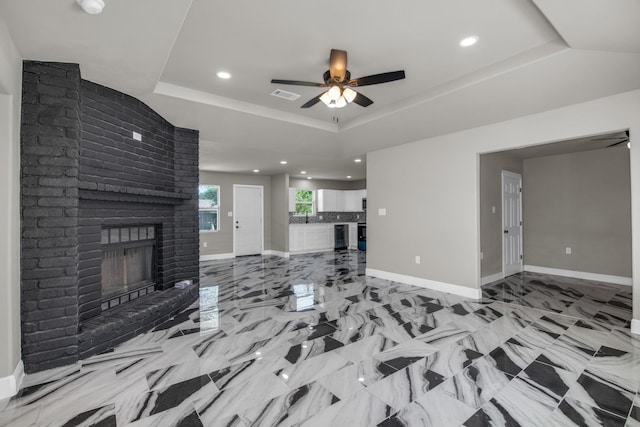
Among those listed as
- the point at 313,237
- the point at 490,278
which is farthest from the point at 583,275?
the point at 313,237

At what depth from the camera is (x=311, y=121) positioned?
4758 mm

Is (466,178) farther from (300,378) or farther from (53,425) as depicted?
(53,425)

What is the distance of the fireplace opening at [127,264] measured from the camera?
3.17 metres

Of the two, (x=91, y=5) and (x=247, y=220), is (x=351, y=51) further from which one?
(x=247, y=220)

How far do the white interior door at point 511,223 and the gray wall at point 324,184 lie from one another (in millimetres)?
4980

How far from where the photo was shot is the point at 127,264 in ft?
11.5

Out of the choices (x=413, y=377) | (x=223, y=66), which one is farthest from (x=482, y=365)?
(x=223, y=66)

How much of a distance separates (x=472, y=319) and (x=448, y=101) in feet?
8.19

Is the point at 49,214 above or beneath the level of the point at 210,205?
beneath

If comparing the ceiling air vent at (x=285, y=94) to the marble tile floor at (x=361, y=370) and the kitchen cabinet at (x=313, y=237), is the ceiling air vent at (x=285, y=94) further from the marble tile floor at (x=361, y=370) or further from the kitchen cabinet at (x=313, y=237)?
the kitchen cabinet at (x=313, y=237)

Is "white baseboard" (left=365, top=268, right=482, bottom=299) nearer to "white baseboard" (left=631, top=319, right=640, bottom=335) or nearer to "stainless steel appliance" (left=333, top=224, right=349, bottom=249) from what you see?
"white baseboard" (left=631, top=319, right=640, bottom=335)

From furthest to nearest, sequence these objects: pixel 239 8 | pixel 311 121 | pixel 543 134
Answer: pixel 311 121
pixel 543 134
pixel 239 8

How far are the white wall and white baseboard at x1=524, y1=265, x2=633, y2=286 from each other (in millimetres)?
2656

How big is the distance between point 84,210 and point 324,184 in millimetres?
7774
